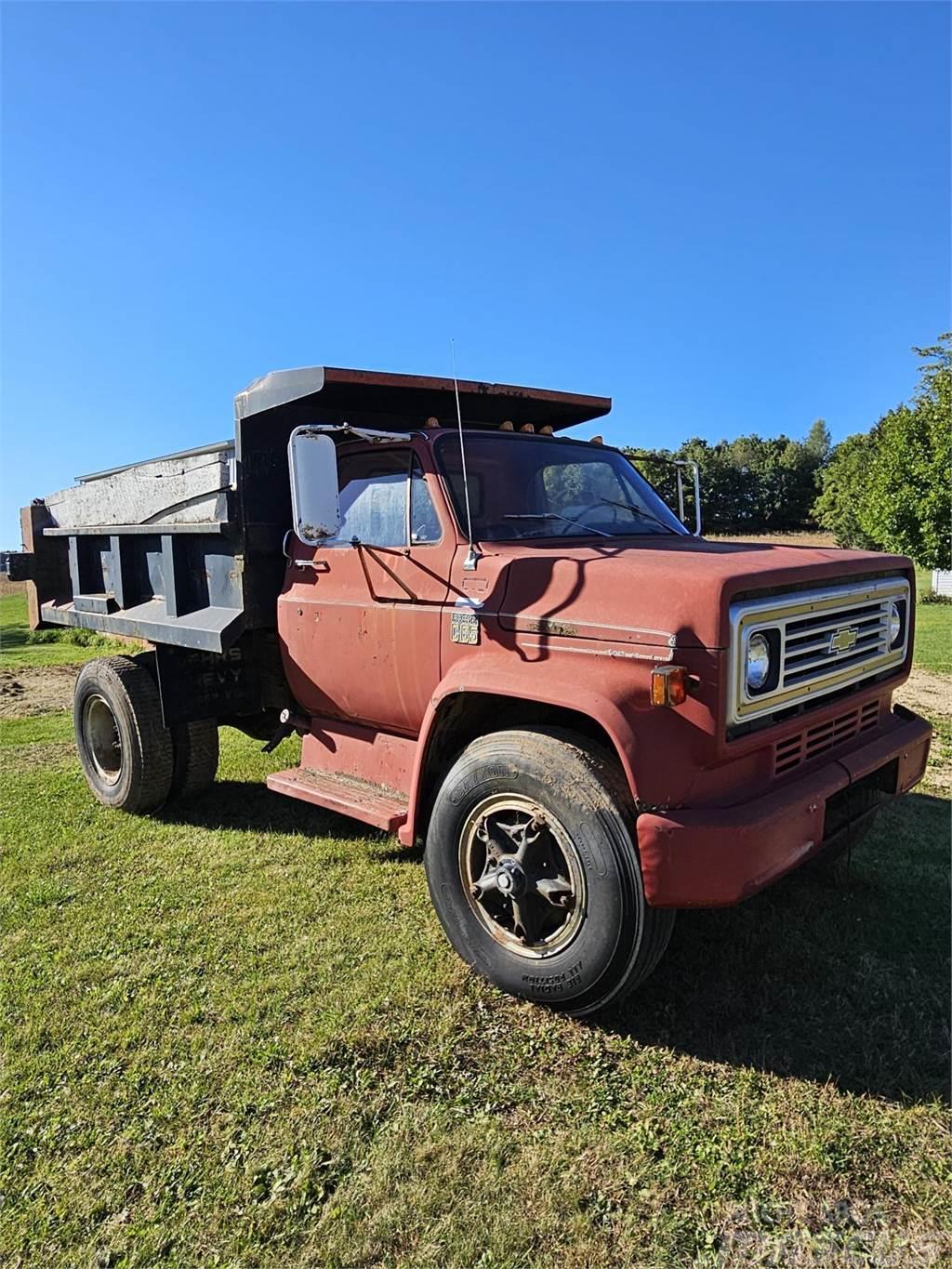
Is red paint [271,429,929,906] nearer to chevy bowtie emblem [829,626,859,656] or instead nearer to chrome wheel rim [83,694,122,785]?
chevy bowtie emblem [829,626,859,656]

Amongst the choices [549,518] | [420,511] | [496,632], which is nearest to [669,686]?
[496,632]

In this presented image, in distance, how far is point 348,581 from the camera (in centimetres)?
428

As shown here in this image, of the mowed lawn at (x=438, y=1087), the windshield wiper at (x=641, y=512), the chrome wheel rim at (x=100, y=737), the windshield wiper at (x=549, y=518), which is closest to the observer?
the mowed lawn at (x=438, y=1087)

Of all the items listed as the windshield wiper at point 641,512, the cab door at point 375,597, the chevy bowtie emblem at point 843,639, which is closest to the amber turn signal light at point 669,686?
the chevy bowtie emblem at point 843,639

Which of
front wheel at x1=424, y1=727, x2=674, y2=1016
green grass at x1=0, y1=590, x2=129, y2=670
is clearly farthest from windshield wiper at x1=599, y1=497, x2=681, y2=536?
green grass at x1=0, y1=590, x2=129, y2=670

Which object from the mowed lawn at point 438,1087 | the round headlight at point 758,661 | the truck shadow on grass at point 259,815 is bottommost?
the mowed lawn at point 438,1087

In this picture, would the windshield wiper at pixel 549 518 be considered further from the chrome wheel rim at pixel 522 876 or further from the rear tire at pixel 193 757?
the rear tire at pixel 193 757

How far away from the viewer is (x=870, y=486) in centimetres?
2395

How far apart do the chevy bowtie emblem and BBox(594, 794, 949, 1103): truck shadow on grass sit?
1.26 m

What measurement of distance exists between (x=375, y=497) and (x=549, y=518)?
2.92ft

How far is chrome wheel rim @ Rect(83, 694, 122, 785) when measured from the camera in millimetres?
5887

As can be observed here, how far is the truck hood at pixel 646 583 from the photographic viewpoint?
283 centimetres

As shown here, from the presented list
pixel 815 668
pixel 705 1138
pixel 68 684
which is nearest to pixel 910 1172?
pixel 705 1138

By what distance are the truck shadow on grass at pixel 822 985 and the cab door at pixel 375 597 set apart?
65.1 inches
